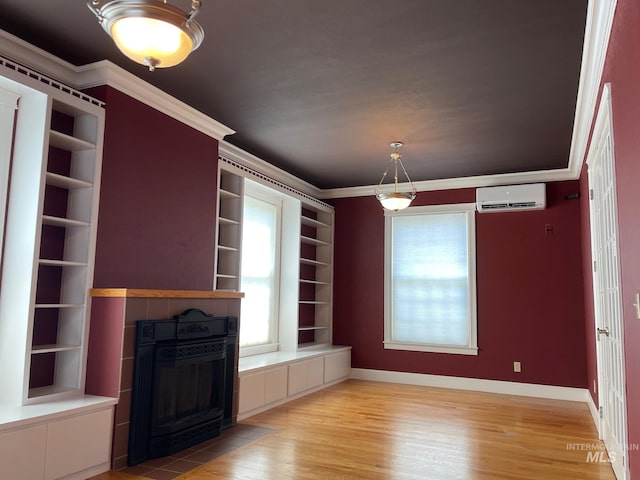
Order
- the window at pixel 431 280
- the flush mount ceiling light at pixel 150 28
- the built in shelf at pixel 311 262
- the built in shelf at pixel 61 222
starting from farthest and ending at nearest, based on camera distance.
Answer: the built in shelf at pixel 311 262
the window at pixel 431 280
the built in shelf at pixel 61 222
the flush mount ceiling light at pixel 150 28

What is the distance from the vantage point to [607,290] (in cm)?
362

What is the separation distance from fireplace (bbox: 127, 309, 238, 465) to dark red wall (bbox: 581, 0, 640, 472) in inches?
115

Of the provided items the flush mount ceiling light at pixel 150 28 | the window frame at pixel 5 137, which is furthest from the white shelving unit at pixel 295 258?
the flush mount ceiling light at pixel 150 28

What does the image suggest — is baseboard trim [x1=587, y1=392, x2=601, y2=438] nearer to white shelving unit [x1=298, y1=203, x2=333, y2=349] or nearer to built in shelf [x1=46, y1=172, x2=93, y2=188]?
white shelving unit [x1=298, y1=203, x2=333, y2=349]

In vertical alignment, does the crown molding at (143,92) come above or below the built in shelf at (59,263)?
above

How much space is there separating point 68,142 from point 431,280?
15.7 feet

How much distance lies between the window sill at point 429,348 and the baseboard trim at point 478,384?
0.33m

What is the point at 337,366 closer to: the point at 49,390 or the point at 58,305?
the point at 49,390

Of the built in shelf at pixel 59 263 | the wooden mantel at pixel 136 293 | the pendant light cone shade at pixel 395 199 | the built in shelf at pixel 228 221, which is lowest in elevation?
the wooden mantel at pixel 136 293

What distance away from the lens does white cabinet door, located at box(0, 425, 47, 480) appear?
2.63m

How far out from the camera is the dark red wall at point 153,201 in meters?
3.61

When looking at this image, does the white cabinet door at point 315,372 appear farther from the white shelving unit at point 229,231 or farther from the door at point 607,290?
the door at point 607,290

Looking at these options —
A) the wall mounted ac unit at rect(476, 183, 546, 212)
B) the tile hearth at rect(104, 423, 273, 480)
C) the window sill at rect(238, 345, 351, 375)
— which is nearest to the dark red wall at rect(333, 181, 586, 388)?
the wall mounted ac unit at rect(476, 183, 546, 212)

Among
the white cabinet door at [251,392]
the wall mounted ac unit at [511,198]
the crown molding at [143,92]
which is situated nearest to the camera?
the crown molding at [143,92]
